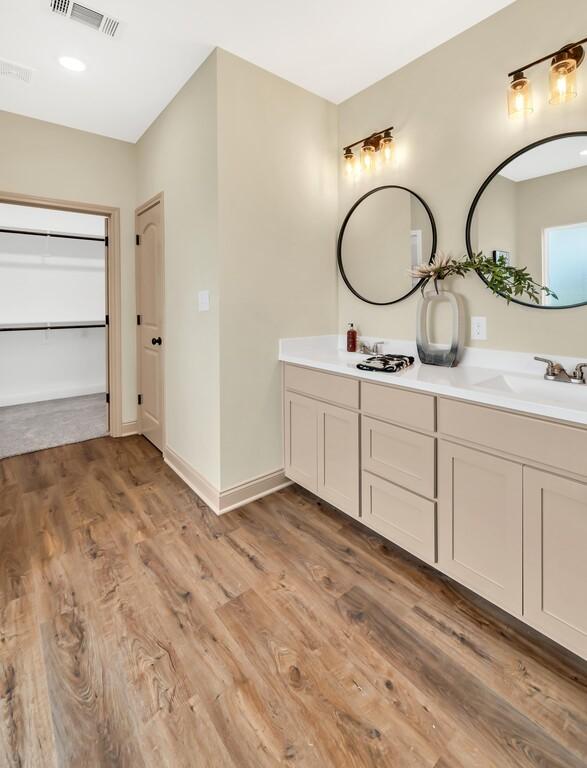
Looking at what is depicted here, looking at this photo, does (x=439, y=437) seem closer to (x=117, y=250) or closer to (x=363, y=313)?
(x=363, y=313)

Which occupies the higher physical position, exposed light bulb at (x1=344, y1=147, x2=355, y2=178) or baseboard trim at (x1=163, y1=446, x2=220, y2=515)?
exposed light bulb at (x1=344, y1=147, x2=355, y2=178)

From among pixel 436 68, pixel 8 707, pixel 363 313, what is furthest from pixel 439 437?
pixel 436 68

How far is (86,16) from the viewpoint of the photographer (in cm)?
205

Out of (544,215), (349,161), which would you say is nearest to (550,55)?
(544,215)

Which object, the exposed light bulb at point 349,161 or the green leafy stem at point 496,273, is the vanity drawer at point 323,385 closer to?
the green leafy stem at point 496,273

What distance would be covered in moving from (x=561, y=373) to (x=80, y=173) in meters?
3.83

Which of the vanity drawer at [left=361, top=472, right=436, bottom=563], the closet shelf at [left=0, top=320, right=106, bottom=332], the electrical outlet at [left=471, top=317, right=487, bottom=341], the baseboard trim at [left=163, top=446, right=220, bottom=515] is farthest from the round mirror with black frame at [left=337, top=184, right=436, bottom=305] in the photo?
the closet shelf at [left=0, top=320, right=106, bottom=332]

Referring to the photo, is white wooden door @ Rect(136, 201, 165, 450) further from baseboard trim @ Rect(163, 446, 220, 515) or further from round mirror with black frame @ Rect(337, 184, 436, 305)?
round mirror with black frame @ Rect(337, 184, 436, 305)

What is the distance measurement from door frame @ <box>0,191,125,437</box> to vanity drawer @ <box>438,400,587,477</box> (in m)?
3.06

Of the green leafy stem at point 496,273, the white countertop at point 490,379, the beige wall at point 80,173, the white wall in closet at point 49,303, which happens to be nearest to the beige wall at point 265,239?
the white countertop at point 490,379

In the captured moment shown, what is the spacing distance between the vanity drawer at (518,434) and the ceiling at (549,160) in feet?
3.92

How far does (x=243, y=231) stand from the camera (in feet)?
7.89

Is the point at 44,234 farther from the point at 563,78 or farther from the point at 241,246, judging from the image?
the point at 563,78

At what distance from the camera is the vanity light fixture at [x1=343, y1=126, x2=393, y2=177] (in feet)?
8.18
